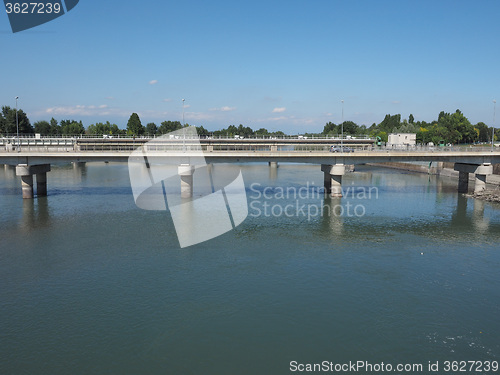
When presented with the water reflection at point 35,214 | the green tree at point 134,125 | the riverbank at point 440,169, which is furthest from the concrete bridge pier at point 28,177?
the green tree at point 134,125

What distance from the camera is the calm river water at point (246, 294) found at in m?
19.1

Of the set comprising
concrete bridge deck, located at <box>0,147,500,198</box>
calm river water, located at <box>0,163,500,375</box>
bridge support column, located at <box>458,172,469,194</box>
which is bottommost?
calm river water, located at <box>0,163,500,375</box>

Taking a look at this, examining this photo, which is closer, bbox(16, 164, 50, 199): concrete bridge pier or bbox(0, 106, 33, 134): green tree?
bbox(16, 164, 50, 199): concrete bridge pier

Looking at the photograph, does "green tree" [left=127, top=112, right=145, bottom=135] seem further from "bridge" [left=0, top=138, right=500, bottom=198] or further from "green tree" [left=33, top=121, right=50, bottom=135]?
"bridge" [left=0, top=138, right=500, bottom=198]

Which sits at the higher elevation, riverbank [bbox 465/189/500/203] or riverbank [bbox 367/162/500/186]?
riverbank [bbox 367/162/500/186]

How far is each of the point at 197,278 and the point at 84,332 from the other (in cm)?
911

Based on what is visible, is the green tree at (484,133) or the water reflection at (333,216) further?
the green tree at (484,133)

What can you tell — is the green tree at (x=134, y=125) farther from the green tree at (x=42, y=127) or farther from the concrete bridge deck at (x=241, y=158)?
the concrete bridge deck at (x=241, y=158)

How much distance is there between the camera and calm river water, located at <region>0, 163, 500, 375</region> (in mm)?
19094

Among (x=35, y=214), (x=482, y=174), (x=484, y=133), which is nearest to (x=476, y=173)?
(x=482, y=174)

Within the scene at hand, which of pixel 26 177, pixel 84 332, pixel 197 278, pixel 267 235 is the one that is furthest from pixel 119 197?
pixel 84 332

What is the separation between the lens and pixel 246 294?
2569cm

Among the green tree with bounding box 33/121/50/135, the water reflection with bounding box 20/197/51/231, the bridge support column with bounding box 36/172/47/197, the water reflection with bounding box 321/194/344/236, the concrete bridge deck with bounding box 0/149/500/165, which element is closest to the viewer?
the water reflection with bounding box 321/194/344/236

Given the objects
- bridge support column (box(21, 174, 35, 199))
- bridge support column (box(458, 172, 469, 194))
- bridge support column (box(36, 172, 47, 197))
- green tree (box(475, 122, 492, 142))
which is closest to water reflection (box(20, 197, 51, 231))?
bridge support column (box(21, 174, 35, 199))
